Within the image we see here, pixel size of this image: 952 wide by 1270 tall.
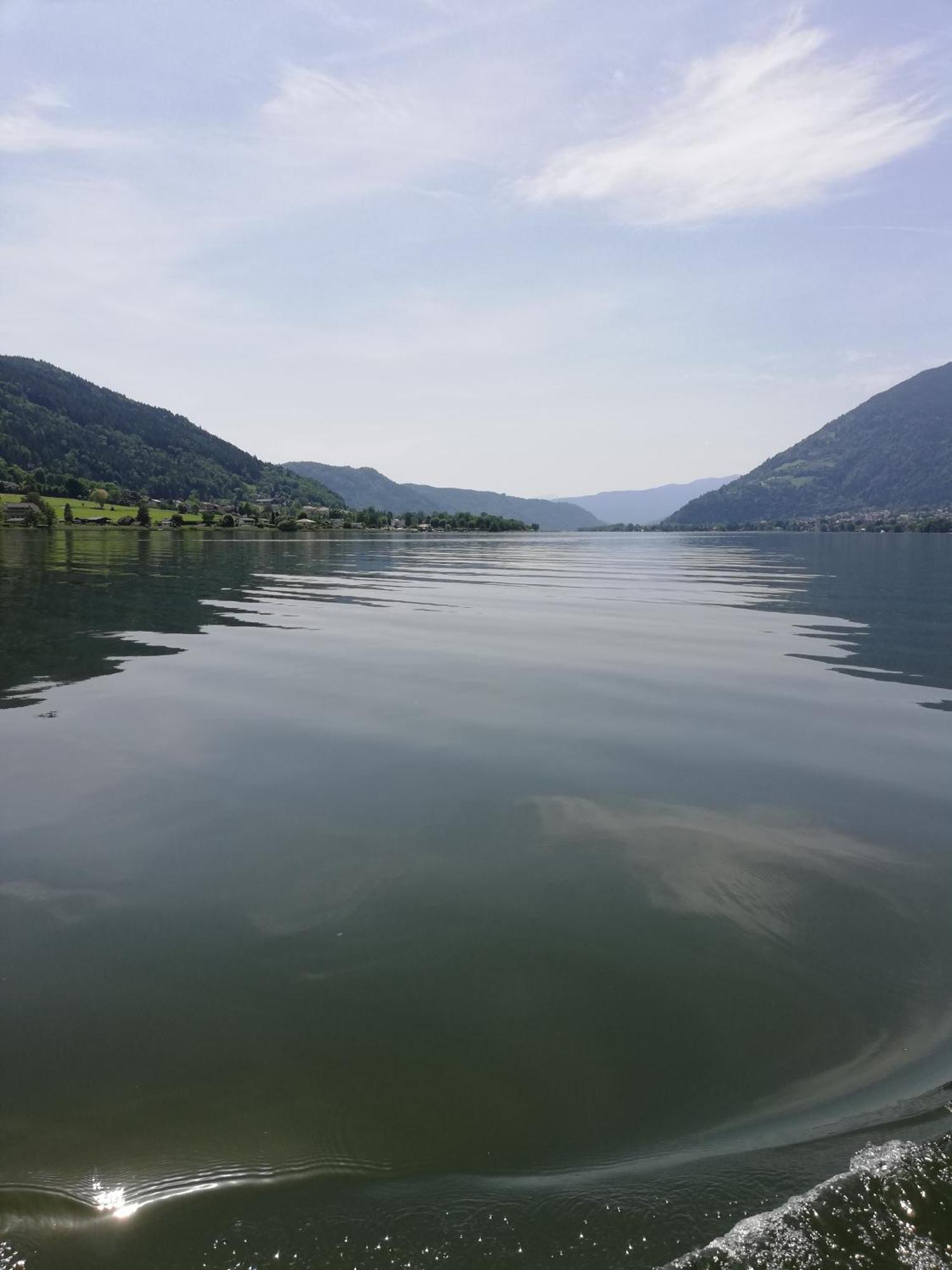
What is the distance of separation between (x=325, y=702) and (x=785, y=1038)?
37.9 ft

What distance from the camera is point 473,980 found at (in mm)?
6145

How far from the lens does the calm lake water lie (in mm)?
4051

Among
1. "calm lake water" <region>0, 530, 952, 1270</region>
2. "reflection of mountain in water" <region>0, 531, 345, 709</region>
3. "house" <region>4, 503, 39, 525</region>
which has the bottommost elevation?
"calm lake water" <region>0, 530, 952, 1270</region>

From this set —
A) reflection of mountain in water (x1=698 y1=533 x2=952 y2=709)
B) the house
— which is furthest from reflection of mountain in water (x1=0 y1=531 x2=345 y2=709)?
the house

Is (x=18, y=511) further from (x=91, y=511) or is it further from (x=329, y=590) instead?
(x=329, y=590)

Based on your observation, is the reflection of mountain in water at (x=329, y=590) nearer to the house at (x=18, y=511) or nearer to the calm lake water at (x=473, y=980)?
the calm lake water at (x=473, y=980)

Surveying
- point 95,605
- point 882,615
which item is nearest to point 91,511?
point 95,605

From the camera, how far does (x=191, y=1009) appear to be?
574cm

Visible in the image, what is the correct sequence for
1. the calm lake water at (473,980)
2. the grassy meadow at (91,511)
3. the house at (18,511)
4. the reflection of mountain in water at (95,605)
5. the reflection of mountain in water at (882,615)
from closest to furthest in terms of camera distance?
1. the calm lake water at (473,980)
2. the reflection of mountain in water at (95,605)
3. the reflection of mountain in water at (882,615)
4. the house at (18,511)
5. the grassy meadow at (91,511)

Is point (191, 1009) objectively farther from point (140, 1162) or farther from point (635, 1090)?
point (635, 1090)

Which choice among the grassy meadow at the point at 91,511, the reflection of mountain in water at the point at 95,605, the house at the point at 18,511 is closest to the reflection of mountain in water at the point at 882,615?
the reflection of mountain in water at the point at 95,605

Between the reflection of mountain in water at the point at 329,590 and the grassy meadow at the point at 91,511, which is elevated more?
the grassy meadow at the point at 91,511

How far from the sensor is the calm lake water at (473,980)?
405 centimetres

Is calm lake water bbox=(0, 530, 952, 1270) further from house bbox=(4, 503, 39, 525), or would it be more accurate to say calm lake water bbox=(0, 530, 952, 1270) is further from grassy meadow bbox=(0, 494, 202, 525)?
grassy meadow bbox=(0, 494, 202, 525)
